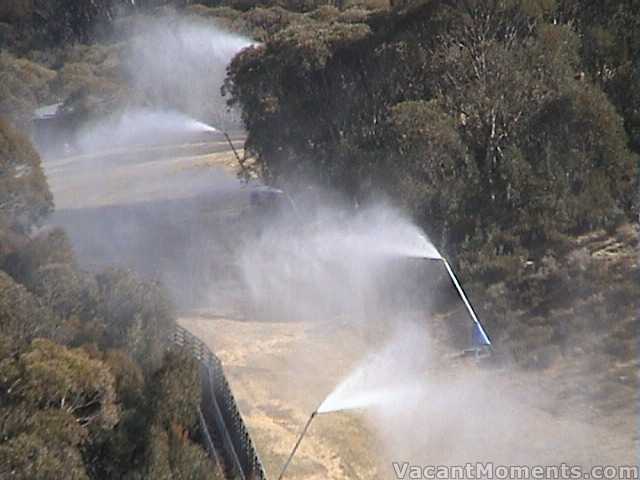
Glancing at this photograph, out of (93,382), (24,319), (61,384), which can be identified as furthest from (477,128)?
(61,384)

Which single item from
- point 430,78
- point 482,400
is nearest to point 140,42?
point 430,78

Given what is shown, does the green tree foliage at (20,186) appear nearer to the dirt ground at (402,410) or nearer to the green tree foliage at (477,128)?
the dirt ground at (402,410)

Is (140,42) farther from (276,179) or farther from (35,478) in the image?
(35,478)

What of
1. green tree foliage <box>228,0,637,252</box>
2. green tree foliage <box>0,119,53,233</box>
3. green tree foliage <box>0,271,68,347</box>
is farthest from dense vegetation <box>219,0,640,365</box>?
green tree foliage <box>0,271,68,347</box>

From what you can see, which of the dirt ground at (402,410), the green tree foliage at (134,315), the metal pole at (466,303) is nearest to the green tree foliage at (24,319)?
the green tree foliage at (134,315)

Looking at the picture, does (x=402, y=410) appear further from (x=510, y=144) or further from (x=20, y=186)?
(x=20, y=186)
